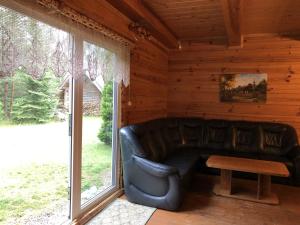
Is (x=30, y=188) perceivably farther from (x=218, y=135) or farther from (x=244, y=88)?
(x=244, y=88)

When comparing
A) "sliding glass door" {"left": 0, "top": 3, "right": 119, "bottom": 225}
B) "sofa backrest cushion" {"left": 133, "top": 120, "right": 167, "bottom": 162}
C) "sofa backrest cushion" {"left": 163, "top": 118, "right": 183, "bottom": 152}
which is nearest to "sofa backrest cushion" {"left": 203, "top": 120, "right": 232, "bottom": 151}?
"sofa backrest cushion" {"left": 163, "top": 118, "right": 183, "bottom": 152}

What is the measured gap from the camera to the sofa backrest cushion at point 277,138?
4.23 metres

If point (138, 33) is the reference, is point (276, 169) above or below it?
below

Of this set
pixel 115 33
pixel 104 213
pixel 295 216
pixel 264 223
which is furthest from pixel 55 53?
pixel 295 216

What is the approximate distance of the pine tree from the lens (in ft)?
6.24

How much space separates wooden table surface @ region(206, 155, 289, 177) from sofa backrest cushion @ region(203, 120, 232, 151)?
1.03 m

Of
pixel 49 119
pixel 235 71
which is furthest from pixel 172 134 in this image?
pixel 49 119

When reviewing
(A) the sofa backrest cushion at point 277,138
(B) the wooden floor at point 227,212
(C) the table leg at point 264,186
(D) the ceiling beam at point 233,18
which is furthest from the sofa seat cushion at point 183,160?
(D) the ceiling beam at point 233,18

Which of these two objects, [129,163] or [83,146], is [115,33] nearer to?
[83,146]

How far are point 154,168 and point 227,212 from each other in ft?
3.29

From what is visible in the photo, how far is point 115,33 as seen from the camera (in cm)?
288

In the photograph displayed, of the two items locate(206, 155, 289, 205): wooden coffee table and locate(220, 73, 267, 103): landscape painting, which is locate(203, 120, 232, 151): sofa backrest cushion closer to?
locate(220, 73, 267, 103): landscape painting

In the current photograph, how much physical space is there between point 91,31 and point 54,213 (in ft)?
6.00

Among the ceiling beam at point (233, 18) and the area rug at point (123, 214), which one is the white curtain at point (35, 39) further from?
the ceiling beam at point (233, 18)
